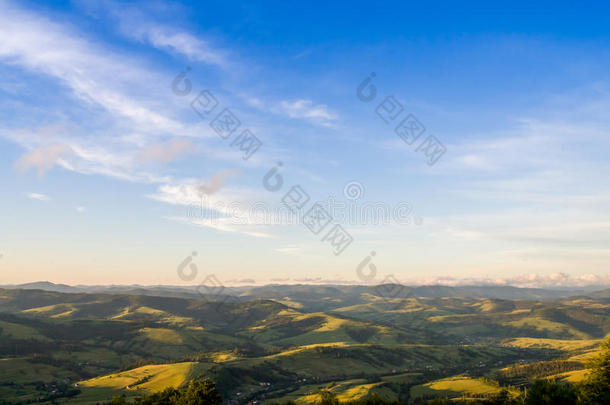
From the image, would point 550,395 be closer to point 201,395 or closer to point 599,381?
point 599,381

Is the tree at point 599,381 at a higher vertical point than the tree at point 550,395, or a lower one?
higher

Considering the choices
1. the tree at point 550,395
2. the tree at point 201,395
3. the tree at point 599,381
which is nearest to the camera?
the tree at point 599,381

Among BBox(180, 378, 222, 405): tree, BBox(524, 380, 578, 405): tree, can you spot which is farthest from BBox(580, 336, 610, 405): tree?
BBox(180, 378, 222, 405): tree

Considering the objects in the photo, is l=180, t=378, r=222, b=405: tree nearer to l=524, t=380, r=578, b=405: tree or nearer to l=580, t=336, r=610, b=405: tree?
l=524, t=380, r=578, b=405: tree

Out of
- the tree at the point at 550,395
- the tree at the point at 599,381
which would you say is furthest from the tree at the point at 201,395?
the tree at the point at 599,381

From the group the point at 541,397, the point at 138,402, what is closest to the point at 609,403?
the point at 541,397

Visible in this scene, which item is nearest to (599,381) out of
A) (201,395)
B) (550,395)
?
(550,395)

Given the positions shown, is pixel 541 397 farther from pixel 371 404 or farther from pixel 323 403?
pixel 323 403

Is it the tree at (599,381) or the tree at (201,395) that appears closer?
the tree at (599,381)

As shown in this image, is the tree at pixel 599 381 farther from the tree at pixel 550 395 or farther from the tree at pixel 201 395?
the tree at pixel 201 395
